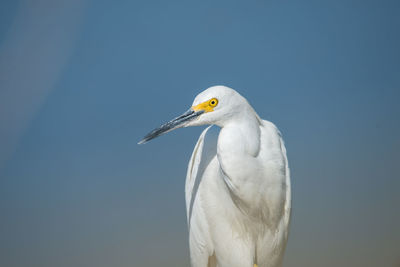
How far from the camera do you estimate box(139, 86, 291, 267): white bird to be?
165 centimetres

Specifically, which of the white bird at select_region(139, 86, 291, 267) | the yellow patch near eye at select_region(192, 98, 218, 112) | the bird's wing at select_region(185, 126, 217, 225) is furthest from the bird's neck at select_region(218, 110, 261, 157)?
the bird's wing at select_region(185, 126, 217, 225)

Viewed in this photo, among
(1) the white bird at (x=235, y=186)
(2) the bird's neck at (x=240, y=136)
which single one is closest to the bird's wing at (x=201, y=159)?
(1) the white bird at (x=235, y=186)

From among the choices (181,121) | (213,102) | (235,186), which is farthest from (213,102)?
(235,186)

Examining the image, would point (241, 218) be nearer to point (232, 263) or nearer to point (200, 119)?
point (232, 263)

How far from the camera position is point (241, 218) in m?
1.93

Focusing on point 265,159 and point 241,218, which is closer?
point 265,159

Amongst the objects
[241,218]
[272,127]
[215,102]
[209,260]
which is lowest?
[209,260]

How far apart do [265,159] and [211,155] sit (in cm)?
41

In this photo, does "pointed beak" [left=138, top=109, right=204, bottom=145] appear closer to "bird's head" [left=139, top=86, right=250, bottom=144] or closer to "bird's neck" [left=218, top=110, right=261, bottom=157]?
"bird's head" [left=139, top=86, right=250, bottom=144]

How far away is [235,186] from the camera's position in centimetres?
164

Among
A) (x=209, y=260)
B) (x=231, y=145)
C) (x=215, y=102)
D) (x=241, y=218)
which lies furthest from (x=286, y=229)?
(x=215, y=102)

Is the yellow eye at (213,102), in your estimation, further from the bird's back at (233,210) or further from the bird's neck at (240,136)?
the bird's back at (233,210)

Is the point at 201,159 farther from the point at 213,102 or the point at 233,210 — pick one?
the point at 213,102

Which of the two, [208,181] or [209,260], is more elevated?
[208,181]
